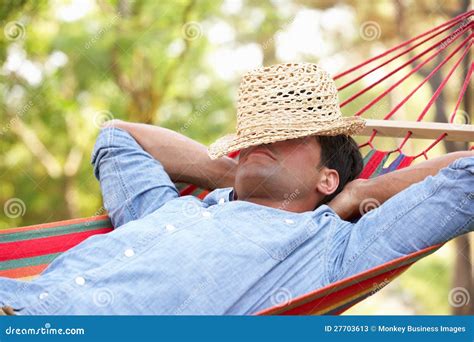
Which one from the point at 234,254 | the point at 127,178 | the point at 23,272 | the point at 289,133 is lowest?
the point at 23,272

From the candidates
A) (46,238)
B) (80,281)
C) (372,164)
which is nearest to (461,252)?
(372,164)

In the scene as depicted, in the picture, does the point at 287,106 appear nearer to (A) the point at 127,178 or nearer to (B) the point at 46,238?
(A) the point at 127,178

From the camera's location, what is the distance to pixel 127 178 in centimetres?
221

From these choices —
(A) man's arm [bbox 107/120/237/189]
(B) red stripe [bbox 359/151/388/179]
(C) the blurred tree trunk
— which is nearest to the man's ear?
(B) red stripe [bbox 359/151/388/179]

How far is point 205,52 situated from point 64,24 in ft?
4.71

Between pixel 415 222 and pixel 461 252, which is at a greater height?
pixel 415 222

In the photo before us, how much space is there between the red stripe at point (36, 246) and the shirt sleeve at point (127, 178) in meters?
0.14

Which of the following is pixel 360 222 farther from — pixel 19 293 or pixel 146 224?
pixel 19 293

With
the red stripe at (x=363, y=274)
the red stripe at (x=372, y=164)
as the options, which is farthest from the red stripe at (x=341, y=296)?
the red stripe at (x=372, y=164)

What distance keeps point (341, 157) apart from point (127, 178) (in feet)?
1.96

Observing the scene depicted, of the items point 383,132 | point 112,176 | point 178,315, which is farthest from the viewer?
point 383,132

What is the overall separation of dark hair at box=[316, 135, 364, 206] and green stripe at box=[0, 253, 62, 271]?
77 cm

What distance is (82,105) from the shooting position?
7926 mm
